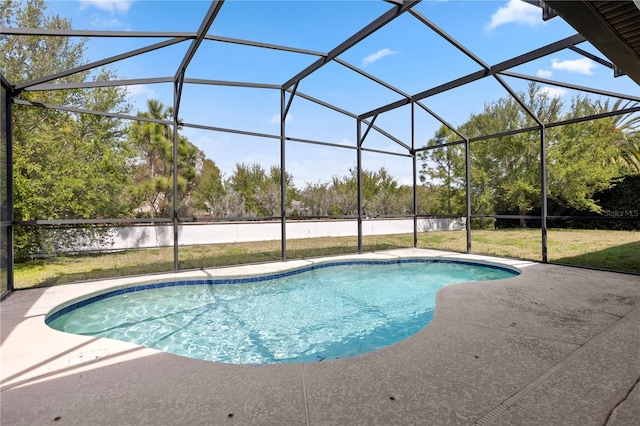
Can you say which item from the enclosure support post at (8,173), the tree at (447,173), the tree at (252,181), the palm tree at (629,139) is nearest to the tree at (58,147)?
the enclosure support post at (8,173)

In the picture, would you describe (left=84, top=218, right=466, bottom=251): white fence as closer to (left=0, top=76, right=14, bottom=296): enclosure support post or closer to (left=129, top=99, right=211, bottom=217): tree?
(left=129, top=99, right=211, bottom=217): tree

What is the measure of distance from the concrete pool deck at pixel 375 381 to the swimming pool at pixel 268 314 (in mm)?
943

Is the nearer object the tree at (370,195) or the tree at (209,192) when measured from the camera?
the tree at (209,192)

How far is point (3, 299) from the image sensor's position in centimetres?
438

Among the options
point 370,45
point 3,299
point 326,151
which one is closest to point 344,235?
point 326,151

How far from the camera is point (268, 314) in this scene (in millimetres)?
4734

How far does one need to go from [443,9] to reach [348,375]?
17.5 ft

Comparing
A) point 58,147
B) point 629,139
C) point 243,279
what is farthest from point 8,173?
point 629,139

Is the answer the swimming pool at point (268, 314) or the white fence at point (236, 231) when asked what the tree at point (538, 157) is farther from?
the swimming pool at point (268, 314)

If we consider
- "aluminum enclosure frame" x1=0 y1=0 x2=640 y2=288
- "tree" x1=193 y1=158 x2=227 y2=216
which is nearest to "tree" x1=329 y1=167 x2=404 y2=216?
"tree" x1=193 y1=158 x2=227 y2=216

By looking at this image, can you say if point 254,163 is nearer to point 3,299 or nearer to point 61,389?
point 3,299

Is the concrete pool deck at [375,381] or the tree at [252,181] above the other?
the tree at [252,181]

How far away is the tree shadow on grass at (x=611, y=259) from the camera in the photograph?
677cm

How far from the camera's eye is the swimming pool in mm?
3779
